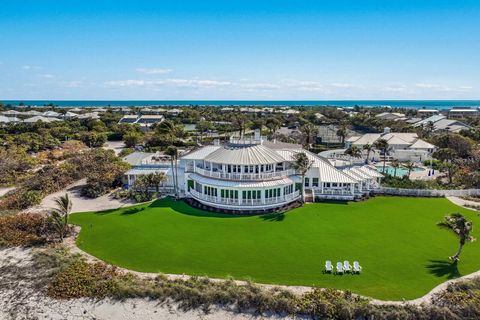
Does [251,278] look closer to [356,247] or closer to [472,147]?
[356,247]

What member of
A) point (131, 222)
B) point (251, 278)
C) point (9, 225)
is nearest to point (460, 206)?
point (251, 278)

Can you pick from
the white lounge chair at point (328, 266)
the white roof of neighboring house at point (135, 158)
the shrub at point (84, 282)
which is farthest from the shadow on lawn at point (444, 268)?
the white roof of neighboring house at point (135, 158)

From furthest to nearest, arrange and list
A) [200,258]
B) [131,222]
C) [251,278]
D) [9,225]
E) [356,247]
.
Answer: [131,222]
[9,225]
[356,247]
[200,258]
[251,278]

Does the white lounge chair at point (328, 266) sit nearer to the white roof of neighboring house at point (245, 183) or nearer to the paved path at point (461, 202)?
the white roof of neighboring house at point (245, 183)

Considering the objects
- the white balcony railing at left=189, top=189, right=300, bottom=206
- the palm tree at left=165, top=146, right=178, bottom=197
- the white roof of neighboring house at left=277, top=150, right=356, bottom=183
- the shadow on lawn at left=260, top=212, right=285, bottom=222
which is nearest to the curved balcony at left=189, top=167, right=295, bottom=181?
the white balcony railing at left=189, top=189, right=300, bottom=206

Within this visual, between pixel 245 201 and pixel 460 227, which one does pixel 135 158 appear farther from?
pixel 460 227

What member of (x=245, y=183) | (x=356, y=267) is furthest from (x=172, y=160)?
(x=356, y=267)
